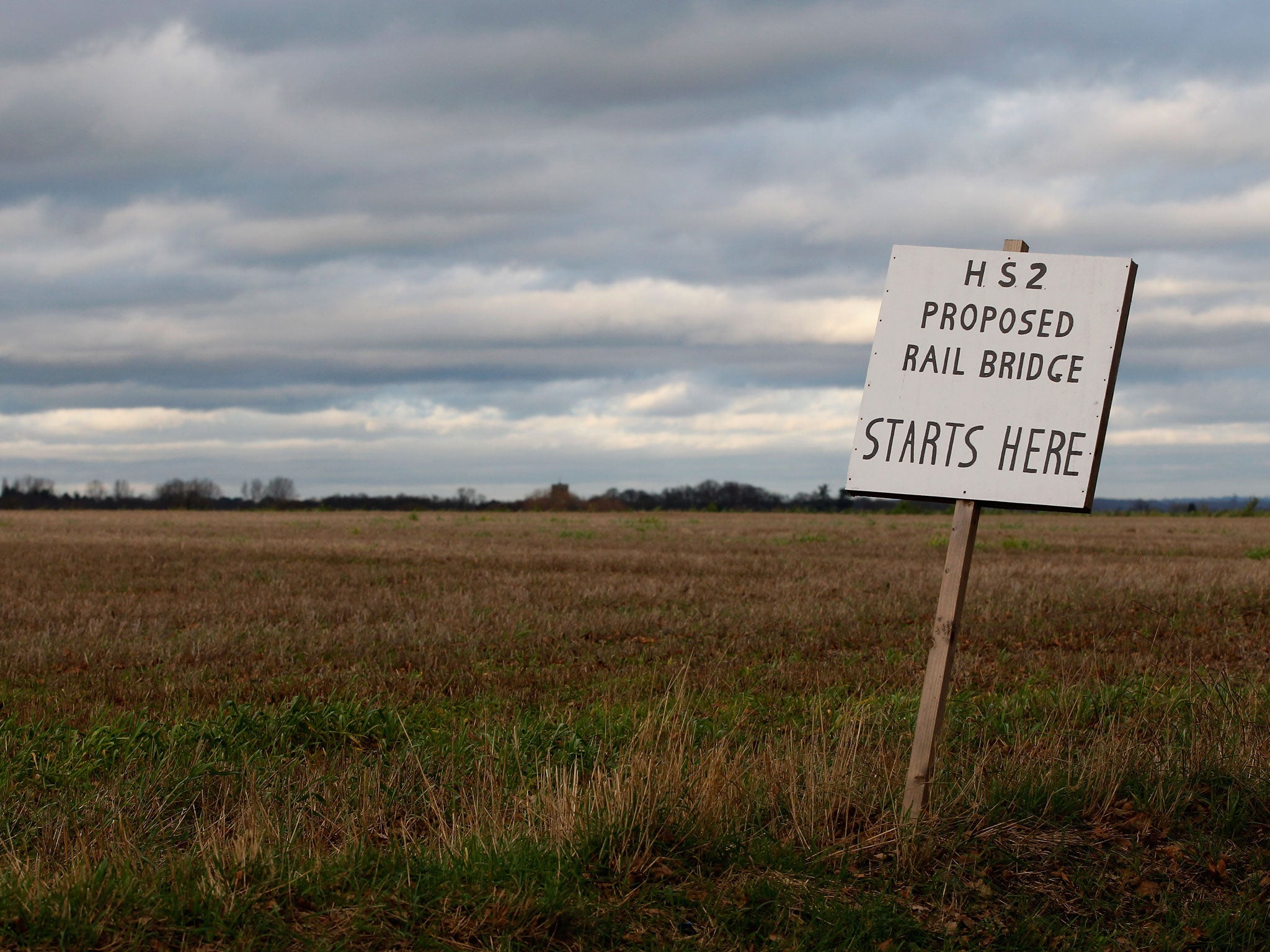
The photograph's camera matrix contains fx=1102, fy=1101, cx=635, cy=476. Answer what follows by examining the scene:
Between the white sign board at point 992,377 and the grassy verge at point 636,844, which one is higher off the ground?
the white sign board at point 992,377

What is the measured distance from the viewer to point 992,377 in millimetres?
5918

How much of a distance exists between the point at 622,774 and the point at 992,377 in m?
2.86

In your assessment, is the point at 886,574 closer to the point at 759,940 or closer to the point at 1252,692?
the point at 1252,692

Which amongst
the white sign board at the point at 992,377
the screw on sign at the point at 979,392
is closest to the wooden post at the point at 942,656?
the screw on sign at the point at 979,392

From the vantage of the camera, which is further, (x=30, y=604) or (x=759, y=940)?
(x=30, y=604)

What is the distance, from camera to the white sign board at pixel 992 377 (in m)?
5.73

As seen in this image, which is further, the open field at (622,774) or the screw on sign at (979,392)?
the screw on sign at (979,392)

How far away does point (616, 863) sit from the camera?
4832 millimetres

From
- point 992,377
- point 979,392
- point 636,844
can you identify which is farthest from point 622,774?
point 992,377

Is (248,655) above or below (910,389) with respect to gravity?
below

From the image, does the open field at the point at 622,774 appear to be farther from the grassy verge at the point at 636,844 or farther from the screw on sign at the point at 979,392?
the screw on sign at the point at 979,392

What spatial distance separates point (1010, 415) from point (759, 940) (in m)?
2.99

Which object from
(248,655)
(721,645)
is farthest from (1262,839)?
(248,655)

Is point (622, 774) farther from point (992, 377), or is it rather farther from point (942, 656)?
point (992, 377)
